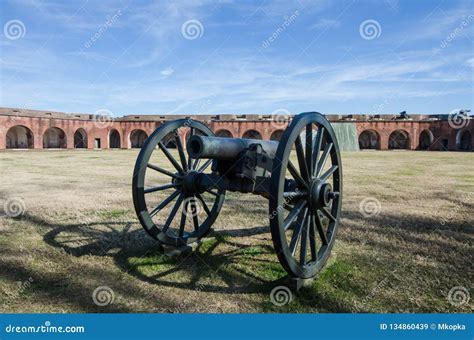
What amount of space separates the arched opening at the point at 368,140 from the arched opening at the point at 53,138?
103ft

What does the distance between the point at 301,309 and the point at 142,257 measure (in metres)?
1.75

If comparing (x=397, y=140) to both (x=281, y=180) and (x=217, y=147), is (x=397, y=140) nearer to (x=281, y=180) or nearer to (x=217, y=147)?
(x=217, y=147)

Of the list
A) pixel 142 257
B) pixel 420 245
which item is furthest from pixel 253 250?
pixel 420 245

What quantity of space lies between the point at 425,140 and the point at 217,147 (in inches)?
1612

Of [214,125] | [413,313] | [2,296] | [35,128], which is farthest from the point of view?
[214,125]

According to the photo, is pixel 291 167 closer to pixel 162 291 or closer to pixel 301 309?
pixel 301 309

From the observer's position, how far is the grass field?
9.18ft

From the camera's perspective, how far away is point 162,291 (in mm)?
2996

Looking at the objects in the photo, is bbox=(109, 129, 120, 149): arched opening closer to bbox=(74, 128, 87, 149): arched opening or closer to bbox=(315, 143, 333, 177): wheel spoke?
bbox=(74, 128, 87, 149): arched opening

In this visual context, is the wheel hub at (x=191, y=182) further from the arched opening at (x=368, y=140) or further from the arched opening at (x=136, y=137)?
the arched opening at (x=136, y=137)

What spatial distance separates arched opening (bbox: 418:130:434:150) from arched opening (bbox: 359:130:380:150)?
14.5 ft

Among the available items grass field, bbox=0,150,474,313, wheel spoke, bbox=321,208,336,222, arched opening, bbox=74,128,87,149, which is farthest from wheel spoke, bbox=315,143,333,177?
arched opening, bbox=74,128,87,149

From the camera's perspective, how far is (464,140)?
120 feet

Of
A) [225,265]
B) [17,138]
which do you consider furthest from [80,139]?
[225,265]
